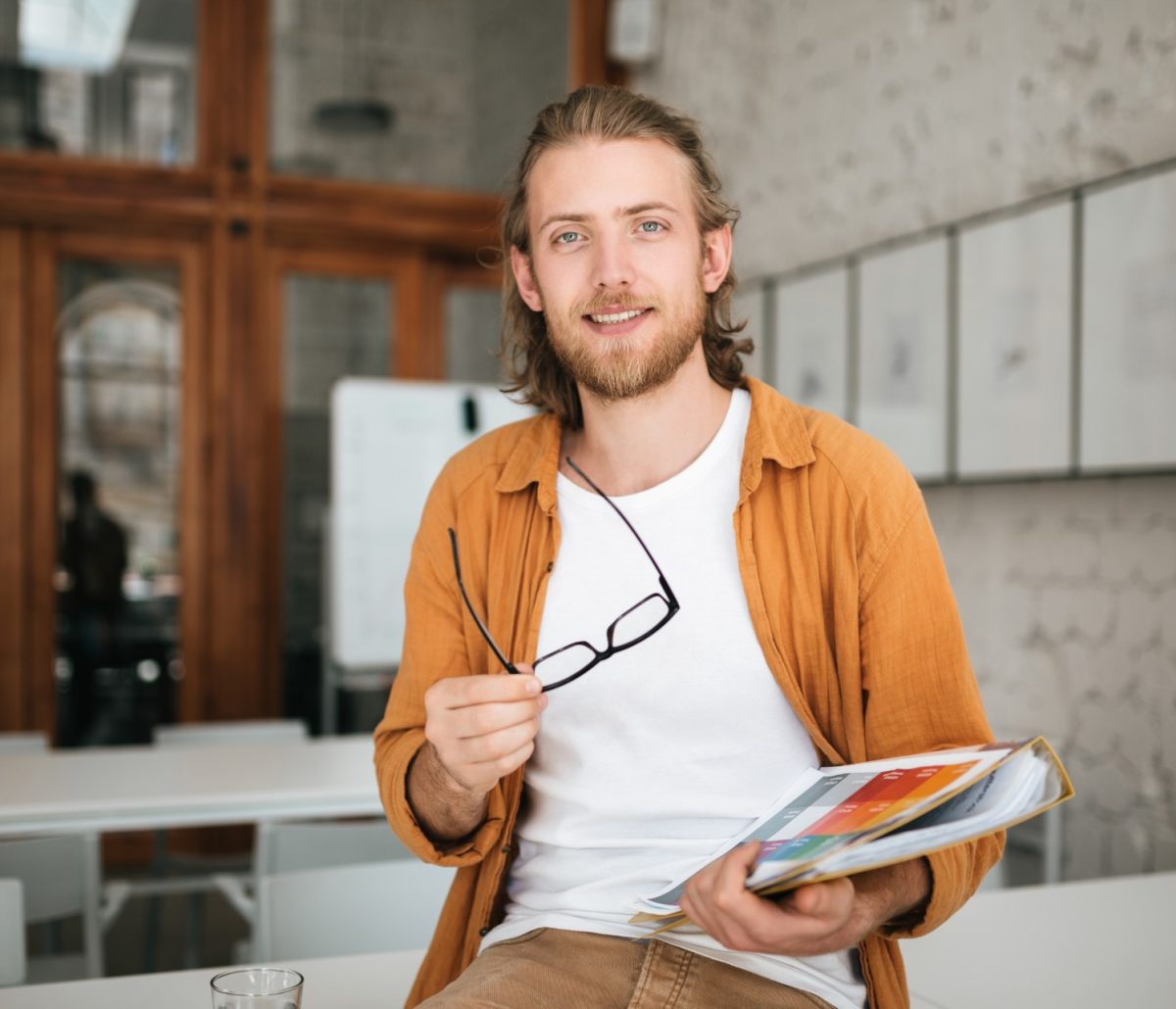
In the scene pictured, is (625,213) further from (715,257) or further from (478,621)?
(478,621)

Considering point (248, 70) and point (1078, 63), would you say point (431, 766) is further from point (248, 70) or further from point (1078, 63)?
point (248, 70)

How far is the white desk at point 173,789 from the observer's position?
8.55 feet

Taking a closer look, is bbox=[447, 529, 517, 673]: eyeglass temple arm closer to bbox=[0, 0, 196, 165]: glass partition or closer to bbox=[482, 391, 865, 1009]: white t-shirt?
bbox=[482, 391, 865, 1009]: white t-shirt

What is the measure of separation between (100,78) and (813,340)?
321 cm

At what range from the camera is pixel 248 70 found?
5.38 metres

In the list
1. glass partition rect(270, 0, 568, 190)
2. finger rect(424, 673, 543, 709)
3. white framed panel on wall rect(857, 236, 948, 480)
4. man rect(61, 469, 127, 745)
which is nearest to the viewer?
finger rect(424, 673, 543, 709)

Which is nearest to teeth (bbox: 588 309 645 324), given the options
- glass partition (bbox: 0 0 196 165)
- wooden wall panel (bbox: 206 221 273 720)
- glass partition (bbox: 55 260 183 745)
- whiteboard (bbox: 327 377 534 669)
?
whiteboard (bbox: 327 377 534 669)

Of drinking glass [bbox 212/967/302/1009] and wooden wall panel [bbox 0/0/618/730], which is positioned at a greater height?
wooden wall panel [bbox 0/0/618/730]

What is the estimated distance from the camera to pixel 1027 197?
11.4 ft

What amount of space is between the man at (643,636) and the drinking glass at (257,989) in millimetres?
181

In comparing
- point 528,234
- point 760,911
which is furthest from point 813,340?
point 760,911

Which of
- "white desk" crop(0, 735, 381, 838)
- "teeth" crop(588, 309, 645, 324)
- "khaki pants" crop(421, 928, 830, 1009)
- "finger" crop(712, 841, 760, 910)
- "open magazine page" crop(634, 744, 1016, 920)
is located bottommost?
"white desk" crop(0, 735, 381, 838)

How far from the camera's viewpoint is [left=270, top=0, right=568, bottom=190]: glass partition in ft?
18.0

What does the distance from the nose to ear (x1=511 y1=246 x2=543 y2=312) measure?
0.69 feet
